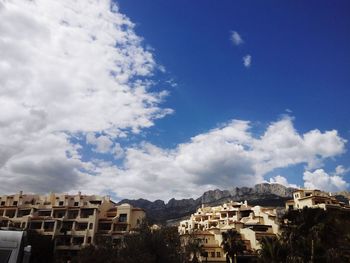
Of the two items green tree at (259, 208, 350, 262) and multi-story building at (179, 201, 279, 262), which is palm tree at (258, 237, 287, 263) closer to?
green tree at (259, 208, 350, 262)

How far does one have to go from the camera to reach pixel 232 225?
83.2 metres

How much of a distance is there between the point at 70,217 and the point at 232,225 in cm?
3577

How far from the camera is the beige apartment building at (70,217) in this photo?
7800cm

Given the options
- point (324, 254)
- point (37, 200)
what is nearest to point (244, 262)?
point (324, 254)

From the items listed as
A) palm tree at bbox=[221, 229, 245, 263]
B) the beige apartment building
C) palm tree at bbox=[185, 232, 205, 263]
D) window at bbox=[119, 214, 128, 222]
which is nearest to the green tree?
palm tree at bbox=[221, 229, 245, 263]

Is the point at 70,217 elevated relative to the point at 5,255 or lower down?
elevated

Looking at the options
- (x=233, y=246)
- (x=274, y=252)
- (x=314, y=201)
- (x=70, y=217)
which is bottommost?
(x=274, y=252)

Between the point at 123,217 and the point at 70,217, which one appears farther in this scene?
the point at 123,217

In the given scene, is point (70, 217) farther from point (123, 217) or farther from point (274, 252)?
point (274, 252)

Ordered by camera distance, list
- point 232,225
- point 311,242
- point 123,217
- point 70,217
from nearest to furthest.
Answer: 1. point 311,242
2. point 70,217
3. point 123,217
4. point 232,225

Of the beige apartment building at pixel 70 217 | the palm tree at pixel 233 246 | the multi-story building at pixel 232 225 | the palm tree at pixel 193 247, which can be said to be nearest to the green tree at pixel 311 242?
the palm tree at pixel 233 246

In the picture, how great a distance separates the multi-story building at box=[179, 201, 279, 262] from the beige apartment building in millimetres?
14508

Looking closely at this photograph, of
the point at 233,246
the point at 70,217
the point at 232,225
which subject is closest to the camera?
the point at 233,246

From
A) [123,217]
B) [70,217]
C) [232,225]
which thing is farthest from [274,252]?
[70,217]
